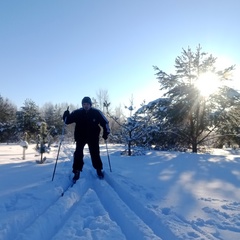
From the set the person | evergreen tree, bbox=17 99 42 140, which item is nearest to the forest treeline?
the person

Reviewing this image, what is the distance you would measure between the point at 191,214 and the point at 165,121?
13094 millimetres

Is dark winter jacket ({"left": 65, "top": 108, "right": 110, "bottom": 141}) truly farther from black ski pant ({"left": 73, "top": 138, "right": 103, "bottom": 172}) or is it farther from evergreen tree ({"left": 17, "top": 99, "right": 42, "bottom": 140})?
evergreen tree ({"left": 17, "top": 99, "right": 42, "bottom": 140})

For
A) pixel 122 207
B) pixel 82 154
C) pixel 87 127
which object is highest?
pixel 87 127

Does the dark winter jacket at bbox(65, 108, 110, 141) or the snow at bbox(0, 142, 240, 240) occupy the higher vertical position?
the dark winter jacket at bbox(65, 108, 110, 141)

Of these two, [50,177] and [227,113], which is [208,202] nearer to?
[50,177]

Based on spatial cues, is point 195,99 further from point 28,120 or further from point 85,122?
point 28,120

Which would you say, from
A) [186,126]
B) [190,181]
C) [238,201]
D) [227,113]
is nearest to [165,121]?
[186,126]

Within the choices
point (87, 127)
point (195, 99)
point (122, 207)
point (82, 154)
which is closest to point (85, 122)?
point (87, 127)

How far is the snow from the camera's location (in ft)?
9.68

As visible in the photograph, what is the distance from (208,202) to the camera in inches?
162

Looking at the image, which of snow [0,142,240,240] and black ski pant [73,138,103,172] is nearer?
snow [0,142,240,240]

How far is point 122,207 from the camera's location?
12.6 ft

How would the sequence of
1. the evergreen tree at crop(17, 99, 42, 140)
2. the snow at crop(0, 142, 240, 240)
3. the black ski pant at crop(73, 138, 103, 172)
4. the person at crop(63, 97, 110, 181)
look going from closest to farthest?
1. the snow at crop(0, 142, 240, 240)
2. the black ski pant at crop(73, 138, 103, 172)
3. the person at crop(63, 97, 110, 181)
4. the evergreen tree at crop(17, 99, 42, 140)

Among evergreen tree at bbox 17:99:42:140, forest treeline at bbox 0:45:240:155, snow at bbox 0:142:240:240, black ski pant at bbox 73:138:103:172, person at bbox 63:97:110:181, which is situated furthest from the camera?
evergreen tree at bbox 17:99:42:140
